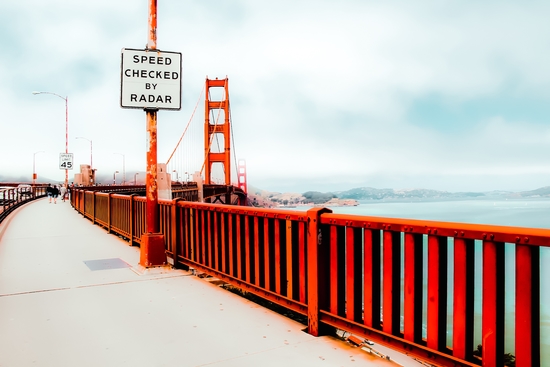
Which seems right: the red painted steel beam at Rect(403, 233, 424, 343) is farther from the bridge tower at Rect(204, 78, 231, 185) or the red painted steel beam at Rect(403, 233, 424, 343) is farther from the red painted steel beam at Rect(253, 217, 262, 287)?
the bridge tower at Rect(204, 78, 231, 185)

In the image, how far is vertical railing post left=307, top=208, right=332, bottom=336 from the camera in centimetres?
378

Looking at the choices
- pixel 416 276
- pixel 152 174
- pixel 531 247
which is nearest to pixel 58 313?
pixel 152 174

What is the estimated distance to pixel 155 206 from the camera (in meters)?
6.93

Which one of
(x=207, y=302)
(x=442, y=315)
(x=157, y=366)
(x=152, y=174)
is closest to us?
(x=442, y=315)

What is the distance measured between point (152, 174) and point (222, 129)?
54.2 meters

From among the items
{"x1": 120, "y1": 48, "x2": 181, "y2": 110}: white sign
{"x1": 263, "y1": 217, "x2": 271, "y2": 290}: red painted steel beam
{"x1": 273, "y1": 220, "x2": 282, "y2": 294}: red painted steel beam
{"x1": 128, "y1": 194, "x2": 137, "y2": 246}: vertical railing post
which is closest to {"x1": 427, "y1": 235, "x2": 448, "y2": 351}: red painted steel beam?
{"x1": 273, "y1": 220, "x2": 282, "y2": 294}: red painted steel beam

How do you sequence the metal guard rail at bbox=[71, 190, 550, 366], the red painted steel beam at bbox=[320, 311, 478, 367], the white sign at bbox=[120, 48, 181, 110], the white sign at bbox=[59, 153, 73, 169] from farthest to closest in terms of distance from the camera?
the white sign at bbox=[59, 153, 73, 169] < the white sign at bbox=[120, 48, 181, 110] < the red painted steel beam at bbox=[320, 311, 478, 367] < the metal guard rail at bbox=[71, 190, 550, 366]

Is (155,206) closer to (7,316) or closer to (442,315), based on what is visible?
(7,316)

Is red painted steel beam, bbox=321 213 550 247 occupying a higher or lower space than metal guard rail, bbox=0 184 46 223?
higher

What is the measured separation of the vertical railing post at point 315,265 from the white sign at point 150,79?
3744mm

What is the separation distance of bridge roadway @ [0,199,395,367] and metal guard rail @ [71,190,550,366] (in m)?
0.30

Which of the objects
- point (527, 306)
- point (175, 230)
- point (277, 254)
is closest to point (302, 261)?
point (277, 254)

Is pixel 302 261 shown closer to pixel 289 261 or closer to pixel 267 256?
pixel 289 261

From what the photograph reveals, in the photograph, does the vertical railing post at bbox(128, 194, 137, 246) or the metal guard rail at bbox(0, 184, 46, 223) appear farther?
the metal guard rail at bbox(0, 184, 46, 223)
